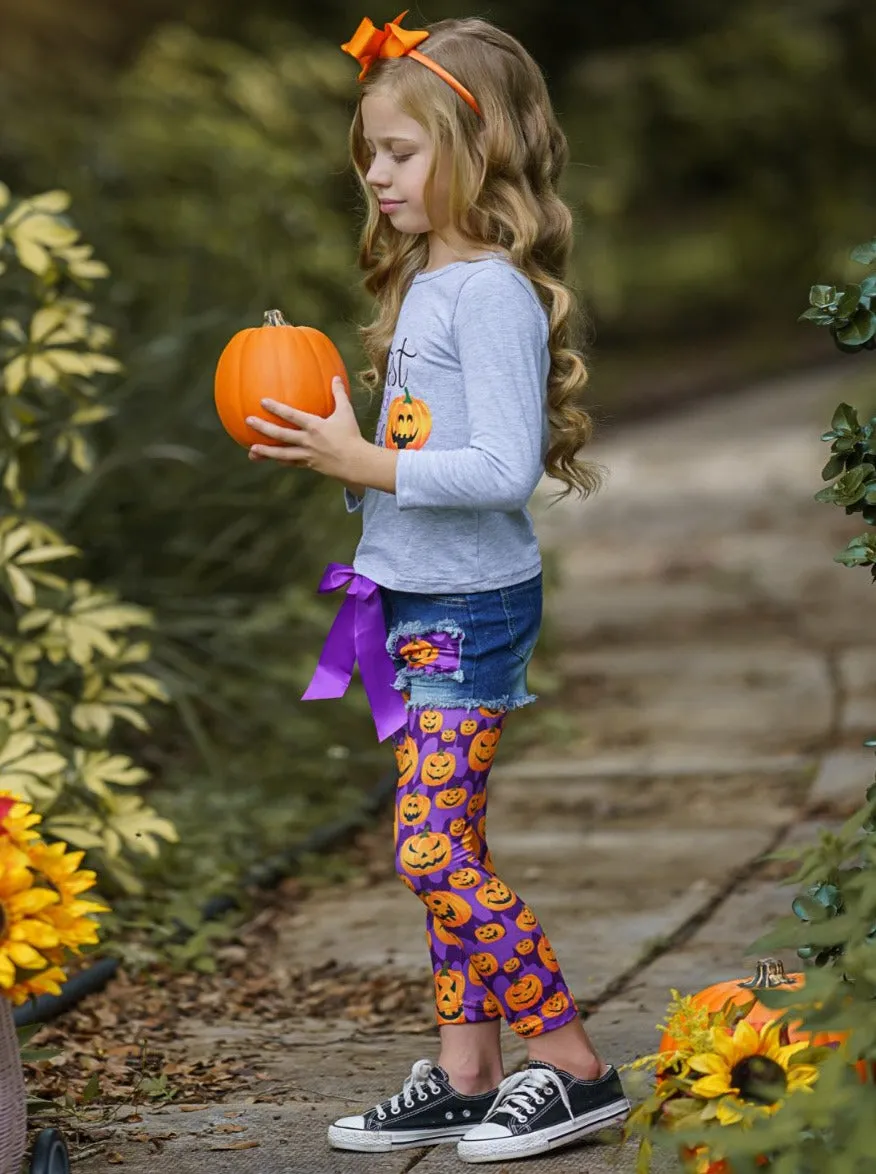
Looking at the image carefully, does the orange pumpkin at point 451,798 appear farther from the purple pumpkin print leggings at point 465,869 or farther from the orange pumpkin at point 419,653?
the orange pumpkin at point 419,653

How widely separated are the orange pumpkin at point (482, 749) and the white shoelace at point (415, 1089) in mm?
501

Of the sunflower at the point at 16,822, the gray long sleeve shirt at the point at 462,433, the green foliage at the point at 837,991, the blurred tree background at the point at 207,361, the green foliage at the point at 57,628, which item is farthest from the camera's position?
the blurred tree background at the point at 207,361

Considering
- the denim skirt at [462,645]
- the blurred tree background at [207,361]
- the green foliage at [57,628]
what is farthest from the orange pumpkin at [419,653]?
the blurred tree background at [207,361]

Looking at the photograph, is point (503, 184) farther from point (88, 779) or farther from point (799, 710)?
point (799, 710)

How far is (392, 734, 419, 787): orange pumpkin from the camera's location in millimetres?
2916

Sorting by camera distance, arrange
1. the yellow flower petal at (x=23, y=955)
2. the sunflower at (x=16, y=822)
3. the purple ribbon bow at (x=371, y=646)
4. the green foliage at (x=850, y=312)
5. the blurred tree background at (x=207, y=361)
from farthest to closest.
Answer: the blurred tree background at (x=207, y=361) → the purple ribbon bow at (x=371, y=646) → the green foliage at (x=850, y=312) → the sunflower at (x=16, y=822) → the yellow flower petal at (x=23, y=955)

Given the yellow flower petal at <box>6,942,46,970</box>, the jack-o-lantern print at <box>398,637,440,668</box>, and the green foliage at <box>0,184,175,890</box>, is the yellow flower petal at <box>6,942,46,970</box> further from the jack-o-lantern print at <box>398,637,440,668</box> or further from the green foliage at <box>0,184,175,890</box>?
the green foliage at <box>0,184,175,890</box>

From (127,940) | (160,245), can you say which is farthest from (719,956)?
(160,245)

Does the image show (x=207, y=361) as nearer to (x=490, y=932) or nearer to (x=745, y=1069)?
(x=490, y=932)

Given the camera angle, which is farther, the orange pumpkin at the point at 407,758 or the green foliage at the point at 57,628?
the green foliage at the point at 57,628

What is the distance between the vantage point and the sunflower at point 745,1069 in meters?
2.41

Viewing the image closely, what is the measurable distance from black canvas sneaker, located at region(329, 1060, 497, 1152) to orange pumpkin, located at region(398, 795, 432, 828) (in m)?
0.42

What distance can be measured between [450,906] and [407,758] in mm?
241

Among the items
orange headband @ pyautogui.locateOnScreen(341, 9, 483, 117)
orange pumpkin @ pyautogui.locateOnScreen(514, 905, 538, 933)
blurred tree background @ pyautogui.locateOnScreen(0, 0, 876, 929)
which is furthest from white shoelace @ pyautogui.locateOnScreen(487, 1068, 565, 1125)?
blurred tree background @ pyautogui.locateOnScreen(0, 0, 876, 929)
